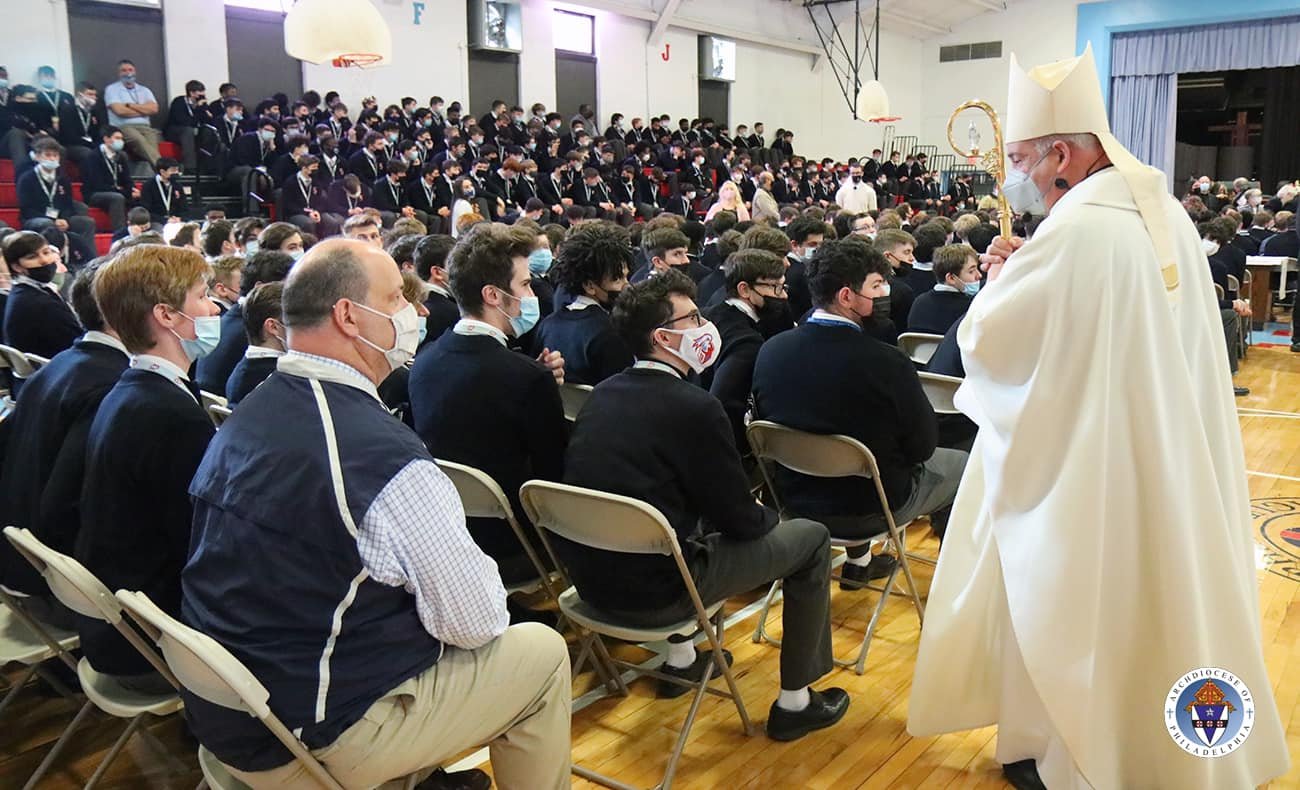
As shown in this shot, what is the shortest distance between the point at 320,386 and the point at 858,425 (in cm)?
192

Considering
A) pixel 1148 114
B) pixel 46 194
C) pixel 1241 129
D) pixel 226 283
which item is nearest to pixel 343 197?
pixel 46 194

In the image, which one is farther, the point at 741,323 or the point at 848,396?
the point at 741,323

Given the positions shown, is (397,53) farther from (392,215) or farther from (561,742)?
(561,742)

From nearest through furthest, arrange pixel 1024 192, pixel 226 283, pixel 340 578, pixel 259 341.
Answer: pixel 340 578, pixel 1024 192, pixel 259 341, pixel 226 283

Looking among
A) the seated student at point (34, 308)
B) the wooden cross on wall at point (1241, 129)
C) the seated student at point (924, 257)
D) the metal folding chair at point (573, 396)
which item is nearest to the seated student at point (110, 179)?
the seated student at point (34, 308)

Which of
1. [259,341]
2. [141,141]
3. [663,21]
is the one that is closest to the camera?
[259,341]

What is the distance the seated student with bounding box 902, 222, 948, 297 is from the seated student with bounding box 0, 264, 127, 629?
16.8ft

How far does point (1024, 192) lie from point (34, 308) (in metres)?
5.16

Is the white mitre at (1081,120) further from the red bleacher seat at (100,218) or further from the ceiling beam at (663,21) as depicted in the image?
the ceiling beam at (663,21)

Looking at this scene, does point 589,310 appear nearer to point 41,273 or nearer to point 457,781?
point 457,781

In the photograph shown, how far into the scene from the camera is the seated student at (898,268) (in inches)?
244

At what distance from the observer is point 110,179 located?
38.5 feet

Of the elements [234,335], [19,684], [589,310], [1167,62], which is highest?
[1167,62]

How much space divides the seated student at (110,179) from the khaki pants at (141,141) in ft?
1.10
